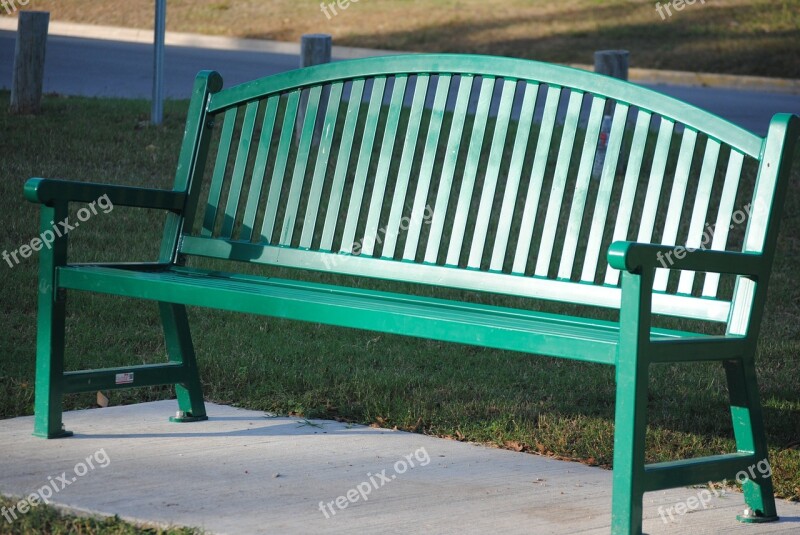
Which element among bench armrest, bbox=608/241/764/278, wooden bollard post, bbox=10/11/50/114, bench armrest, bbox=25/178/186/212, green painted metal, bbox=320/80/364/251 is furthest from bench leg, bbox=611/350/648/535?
wooden bollard post, bbox=10/11/50/114

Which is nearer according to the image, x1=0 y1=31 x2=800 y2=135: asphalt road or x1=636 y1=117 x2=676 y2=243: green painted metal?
x1=636 y1=117 x2=676 y2=243: green painted metal

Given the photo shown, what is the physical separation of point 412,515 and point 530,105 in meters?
1.37

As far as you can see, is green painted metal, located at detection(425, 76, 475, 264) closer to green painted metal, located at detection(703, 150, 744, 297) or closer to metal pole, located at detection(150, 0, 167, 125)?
green painted metal, located at detection(703, 150, 744, 297)

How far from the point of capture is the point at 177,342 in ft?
14.0

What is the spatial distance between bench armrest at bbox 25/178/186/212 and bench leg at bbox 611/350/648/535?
1.93 metres

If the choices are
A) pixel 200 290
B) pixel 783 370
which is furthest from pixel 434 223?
pixel 783 370

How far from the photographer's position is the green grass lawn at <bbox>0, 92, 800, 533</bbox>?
4297 millimetres

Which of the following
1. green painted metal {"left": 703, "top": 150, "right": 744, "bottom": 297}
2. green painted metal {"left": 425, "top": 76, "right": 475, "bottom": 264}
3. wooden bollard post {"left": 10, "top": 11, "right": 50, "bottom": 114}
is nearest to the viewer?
green painted metal {"left": 703, "top": 150, "right": 744, "bottom": 297}

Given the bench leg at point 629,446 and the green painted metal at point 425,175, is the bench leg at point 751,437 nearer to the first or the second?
the bench leg at point 629,446

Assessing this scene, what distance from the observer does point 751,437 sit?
3.32 meters

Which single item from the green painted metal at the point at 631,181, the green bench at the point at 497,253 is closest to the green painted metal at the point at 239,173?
the green bench at the point at 497,253

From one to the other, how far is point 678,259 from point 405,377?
2101 millimetres

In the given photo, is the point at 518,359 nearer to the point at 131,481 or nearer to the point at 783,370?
the point at 783,370

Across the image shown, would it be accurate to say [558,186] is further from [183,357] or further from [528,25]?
[528,25]
